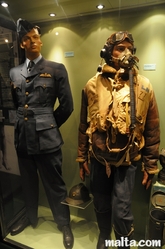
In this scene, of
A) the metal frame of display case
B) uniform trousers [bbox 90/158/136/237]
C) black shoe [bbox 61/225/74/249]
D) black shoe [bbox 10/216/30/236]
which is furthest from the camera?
black shoe [bbox 10/216/30/236]

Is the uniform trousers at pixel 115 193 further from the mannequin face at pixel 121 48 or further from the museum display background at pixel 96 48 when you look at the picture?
the mannequin face at pixel 121 48

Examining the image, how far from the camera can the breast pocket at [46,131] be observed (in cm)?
171

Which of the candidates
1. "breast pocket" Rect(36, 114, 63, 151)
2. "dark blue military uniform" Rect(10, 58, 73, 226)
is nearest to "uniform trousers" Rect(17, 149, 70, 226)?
"dark blue military uniform" Rect(10, 58, 73, 226)

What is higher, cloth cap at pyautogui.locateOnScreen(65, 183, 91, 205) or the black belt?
the black belt

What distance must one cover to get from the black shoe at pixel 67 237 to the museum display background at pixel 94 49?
0.41m

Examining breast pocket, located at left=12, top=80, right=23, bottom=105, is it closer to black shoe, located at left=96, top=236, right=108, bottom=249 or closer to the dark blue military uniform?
the dark blue military uniform

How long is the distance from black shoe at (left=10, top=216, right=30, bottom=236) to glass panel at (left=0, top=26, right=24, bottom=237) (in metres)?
0.06

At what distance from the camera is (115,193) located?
1.55 meters

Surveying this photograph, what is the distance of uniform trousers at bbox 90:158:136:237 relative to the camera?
1.52 metres

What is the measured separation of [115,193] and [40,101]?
2.91ft

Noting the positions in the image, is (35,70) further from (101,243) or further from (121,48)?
(101,243)

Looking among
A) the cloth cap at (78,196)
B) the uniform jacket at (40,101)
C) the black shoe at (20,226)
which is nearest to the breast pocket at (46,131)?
the uniform jacket at (40,101)

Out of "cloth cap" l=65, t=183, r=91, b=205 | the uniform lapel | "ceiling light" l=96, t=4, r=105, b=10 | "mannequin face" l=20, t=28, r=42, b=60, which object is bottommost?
"cloth cap" l=65, t=183, r=91, b=205

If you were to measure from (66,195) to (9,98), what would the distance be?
100 centimetres
